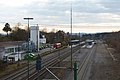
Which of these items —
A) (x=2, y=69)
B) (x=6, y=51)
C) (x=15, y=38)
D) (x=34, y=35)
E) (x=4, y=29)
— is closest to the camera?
(x=2, y=69)

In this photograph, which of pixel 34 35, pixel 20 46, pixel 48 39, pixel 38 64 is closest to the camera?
pixel 38 64

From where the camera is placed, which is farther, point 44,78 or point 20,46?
point 20,46

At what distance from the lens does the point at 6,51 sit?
60.8 meters

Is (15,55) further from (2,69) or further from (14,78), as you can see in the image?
(14,78)

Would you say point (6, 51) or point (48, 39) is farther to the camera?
point (48, 39)

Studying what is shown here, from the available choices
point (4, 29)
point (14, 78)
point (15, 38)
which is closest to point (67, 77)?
point (14, 78)

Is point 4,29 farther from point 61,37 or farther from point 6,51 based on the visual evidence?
point 6,51

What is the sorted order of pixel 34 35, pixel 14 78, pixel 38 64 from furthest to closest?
pixel 34 35 < pixel 14 78 < pixel 38 64

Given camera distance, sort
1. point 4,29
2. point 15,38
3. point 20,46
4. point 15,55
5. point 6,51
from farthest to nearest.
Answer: point 4,29, point 15,38, point 20,46, point 6,51, point 15,55

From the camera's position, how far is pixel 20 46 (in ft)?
Result: 239

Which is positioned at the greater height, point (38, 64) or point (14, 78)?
point (38, 64)

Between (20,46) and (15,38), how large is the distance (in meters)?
28.6

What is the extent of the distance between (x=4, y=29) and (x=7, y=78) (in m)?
77.0

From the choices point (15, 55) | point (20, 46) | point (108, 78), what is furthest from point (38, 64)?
point (20, 46)
